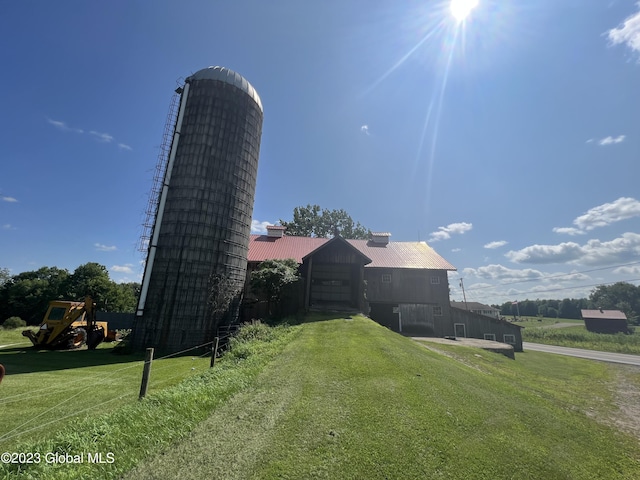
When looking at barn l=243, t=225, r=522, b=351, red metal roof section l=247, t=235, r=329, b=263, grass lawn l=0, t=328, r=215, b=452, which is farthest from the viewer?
red metal roof section l=247, t=235, r=329, b=263

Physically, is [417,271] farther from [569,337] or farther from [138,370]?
[569,337]

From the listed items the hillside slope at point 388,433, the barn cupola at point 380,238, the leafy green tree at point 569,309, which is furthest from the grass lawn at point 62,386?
the leafy green tree at point 569,309

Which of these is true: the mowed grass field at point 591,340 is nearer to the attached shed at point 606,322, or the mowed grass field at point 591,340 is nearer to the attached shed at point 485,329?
the attached shed at point 606,322

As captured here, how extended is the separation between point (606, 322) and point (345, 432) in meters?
85.5

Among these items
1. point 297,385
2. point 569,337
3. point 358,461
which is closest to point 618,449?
point 358,461

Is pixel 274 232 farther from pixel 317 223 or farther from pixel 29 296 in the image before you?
pixel 29 296

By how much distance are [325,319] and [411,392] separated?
1121 cm

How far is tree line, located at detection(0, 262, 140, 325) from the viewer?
157 ft

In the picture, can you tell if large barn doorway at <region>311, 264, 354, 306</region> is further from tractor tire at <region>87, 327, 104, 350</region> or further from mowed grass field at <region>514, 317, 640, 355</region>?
mowed grass field at <region>514, 317, 640, 355</region>

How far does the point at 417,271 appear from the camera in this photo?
28844 millimetres

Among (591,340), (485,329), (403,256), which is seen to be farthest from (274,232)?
(591,340)

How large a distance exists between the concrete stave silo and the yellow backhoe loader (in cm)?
403

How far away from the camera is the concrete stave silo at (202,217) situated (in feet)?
57.5

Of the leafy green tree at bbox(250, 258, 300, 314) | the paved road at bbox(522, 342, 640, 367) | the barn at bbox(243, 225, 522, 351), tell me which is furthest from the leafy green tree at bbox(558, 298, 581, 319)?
the leafy green tree at bbox(250, 258, 300, 314)
